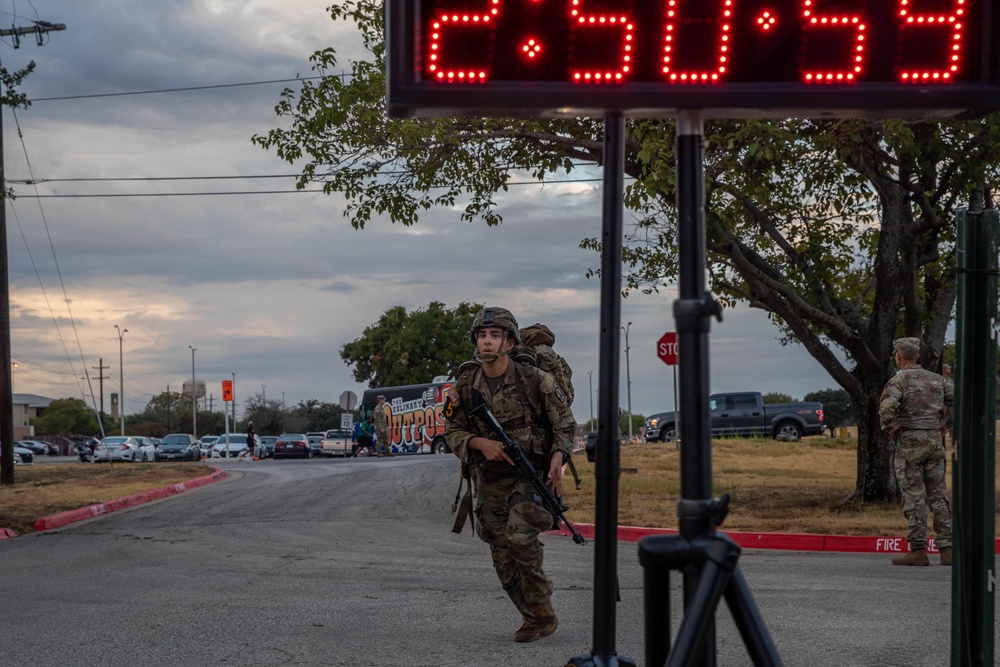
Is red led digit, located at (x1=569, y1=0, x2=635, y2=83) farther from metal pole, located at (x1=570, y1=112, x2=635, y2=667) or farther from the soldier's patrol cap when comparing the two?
the soldier's patrol cap

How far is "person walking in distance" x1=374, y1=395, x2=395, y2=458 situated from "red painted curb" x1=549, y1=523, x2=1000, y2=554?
34084 mm

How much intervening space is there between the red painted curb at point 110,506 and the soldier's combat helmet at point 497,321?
11.9 m

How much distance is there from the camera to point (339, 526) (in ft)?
52.4

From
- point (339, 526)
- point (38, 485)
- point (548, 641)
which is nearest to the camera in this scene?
point (548, 641)

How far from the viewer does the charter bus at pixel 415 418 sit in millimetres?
47312

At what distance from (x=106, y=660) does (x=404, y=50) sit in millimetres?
4996

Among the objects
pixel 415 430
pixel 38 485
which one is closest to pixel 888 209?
pixel 38 485

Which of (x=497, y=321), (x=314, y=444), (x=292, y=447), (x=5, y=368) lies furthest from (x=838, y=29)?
(x=314, y=444)

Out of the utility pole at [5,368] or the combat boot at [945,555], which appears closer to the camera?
→ the combat boot at [945,555]

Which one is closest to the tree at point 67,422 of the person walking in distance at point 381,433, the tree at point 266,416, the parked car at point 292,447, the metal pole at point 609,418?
the tree at point 266,416

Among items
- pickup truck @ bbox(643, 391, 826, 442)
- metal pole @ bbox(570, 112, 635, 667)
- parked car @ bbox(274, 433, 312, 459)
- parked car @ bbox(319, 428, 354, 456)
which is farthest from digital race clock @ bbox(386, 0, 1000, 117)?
parked car @ bbox(274, 433, 312, 459)

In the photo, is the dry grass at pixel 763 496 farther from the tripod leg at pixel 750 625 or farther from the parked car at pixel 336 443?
the parked car at pixel 336 443

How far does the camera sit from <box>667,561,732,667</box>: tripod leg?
2.61 m

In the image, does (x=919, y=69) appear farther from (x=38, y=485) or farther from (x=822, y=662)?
(x=38, y=485)
